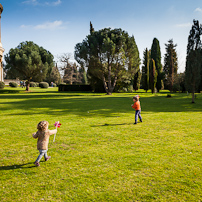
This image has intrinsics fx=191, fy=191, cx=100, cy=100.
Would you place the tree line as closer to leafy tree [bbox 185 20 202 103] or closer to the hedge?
leafy tree [bbox 185 20 202 103]

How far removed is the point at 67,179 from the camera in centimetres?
423

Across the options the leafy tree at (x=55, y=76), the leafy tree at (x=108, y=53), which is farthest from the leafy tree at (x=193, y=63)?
the leafy tree at (x=55, y=76)

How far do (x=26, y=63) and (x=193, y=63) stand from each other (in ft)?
111

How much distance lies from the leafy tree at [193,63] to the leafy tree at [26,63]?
107 ft

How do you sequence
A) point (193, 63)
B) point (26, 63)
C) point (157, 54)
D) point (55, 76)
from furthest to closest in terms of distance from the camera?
point (55, 76), point (157, 54), point (26, 63), point (193, 63)

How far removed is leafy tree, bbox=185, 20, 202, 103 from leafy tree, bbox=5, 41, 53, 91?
32.7 metres

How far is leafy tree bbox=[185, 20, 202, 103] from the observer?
20.3 meters

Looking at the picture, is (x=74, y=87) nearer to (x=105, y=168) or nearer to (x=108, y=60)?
(x=108, y=60)

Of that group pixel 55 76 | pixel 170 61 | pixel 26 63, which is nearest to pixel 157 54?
pixel 170 61

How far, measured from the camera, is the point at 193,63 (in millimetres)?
20312

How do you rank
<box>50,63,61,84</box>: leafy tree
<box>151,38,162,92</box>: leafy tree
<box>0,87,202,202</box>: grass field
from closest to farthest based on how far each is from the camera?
<box>0,87,202,202</box>: grass field, <box>151,38,162,92</box>: leafy tree, <box>50,63,61,84</box>: leafy tree

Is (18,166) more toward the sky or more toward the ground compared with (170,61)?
more toward the ground

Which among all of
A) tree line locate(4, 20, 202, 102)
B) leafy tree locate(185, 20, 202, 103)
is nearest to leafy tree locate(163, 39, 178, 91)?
tree line locate(4, 20, 202, 102)

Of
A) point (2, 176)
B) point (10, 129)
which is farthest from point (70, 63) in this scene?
point (2, 176)
